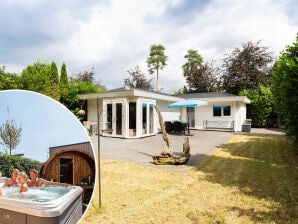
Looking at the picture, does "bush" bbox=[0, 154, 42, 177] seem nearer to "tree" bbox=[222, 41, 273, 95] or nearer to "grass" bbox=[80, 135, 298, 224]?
"grass" bbox=[80, 135, 298, 224]

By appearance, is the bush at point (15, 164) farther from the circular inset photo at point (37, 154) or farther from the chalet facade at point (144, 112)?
the chalet facade at point (144, 112)

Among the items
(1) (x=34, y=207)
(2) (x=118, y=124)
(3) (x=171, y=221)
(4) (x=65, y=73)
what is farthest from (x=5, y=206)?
(4) (x=65, y=73)

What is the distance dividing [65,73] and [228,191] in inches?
663

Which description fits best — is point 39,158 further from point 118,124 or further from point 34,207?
point 118,124

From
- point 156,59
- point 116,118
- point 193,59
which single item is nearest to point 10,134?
point 116,118

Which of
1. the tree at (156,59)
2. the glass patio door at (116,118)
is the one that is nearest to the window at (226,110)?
the glass patio door at (116,118)

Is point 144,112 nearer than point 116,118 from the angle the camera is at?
No

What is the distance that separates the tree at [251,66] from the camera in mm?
25203

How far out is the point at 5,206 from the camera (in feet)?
3.26

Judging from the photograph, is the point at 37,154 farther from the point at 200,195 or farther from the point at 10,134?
the point at 200,195

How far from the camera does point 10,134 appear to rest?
1112 millimetres

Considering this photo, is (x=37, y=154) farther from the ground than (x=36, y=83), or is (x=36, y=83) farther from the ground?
(x=36, y=83)

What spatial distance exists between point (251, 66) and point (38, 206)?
28.6m

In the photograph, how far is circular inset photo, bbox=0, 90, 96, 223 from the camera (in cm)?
105
